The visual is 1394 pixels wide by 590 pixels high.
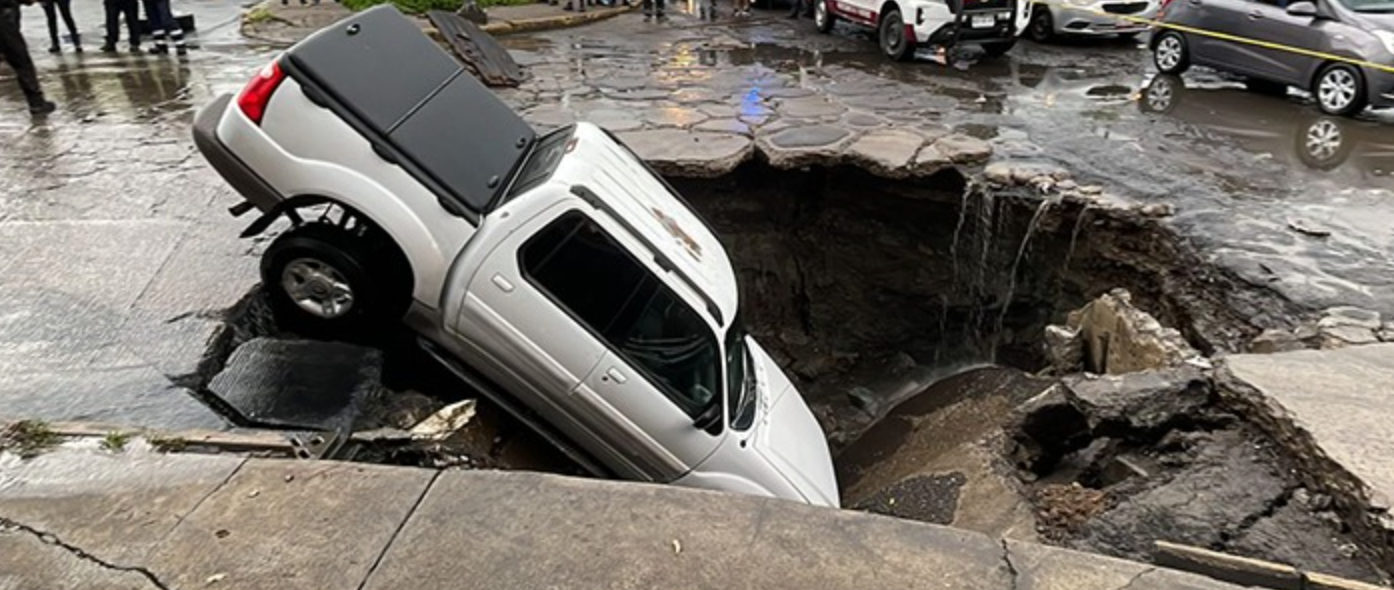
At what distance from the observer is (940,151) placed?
8750mm

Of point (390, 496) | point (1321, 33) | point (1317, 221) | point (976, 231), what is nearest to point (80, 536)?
point (390, 496)

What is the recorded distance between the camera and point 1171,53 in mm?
13211

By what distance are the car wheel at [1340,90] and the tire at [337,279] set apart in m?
10.9

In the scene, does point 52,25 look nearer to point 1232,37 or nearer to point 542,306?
point 542,306

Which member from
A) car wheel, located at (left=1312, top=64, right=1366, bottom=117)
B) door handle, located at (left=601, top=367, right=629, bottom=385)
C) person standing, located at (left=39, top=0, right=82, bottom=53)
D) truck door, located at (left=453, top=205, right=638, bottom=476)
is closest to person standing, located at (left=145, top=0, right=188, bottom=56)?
person standing, located at (left=39, top=0, right=82, bottom=53)

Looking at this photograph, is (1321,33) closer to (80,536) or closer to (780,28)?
(780,28)

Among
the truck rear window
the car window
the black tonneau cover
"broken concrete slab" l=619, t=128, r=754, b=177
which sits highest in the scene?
the black tonneau cover

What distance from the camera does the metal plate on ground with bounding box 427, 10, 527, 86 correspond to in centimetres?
1185

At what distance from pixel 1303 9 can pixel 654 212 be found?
32.8 feet

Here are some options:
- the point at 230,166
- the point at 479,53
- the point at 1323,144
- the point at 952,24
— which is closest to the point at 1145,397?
the point at 230,166

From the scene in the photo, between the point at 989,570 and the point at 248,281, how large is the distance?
4.78m

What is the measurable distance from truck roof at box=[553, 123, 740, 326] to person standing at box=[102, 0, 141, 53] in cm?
1221

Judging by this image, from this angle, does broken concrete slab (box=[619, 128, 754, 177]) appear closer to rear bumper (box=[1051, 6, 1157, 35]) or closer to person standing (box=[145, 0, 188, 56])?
rear bumper (box=[1051, 6, 1157, 35])

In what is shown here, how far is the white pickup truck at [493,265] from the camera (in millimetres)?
4621
